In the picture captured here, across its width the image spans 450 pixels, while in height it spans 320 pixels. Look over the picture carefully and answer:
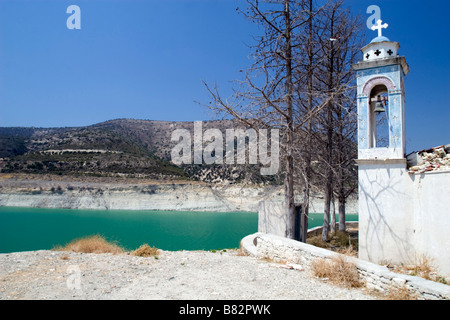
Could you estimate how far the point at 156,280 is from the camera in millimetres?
5527

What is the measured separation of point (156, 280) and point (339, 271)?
315 cm

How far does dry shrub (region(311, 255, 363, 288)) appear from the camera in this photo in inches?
202

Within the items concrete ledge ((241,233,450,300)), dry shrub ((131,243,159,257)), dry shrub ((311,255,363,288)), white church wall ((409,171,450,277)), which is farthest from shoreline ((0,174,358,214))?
dry shrub ((311,255,363,288))

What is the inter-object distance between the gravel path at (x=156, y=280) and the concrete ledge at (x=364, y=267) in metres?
0.33

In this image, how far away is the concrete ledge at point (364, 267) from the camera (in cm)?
420

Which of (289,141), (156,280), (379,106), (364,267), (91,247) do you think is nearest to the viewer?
(364,267)

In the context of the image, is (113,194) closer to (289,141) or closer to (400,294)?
(289,141)

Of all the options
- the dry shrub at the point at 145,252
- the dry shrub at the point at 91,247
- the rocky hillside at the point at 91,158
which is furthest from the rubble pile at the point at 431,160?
the rocky hillside at the point at 91,158

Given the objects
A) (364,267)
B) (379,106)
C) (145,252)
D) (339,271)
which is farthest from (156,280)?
(379,106)

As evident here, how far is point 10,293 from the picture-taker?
4699 millimetres

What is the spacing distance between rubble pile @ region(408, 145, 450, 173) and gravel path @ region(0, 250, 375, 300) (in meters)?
3.14

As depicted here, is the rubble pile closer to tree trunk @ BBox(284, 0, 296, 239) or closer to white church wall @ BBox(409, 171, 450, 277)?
white church wall @ BBox(409, 171, 450, 277)

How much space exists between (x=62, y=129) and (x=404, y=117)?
83.0 meters
